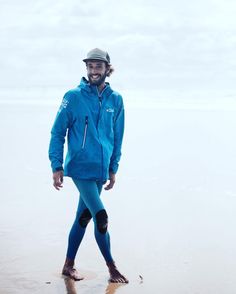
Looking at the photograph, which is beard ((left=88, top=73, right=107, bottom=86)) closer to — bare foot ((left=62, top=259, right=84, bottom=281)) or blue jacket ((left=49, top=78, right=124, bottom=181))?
blue jacket ((left=49, top=78, right=124, bottom=181))

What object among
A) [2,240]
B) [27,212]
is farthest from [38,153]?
[2,240]

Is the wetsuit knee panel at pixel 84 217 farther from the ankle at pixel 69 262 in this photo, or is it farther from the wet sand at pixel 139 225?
the wet sand at pixel 139 225

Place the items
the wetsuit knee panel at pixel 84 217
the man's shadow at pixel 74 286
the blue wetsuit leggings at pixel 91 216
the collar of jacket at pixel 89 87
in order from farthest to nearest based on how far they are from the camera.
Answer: the wetsuit knee panel at pixel 84 217, the collar of jacket at pixel 89 87, the blue wetsuit leggings at pixel 91 216, the man's shadow at pixel 74 286

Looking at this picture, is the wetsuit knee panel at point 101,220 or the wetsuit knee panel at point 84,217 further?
the wetsuit knee panel at point 84,217

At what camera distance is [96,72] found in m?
5.07

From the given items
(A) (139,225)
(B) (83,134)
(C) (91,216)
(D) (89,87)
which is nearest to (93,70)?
(D) (89,87)

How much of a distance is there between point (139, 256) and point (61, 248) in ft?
2.63

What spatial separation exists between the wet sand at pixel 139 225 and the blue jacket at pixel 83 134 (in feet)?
3.15

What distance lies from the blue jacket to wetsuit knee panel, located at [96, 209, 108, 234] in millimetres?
295

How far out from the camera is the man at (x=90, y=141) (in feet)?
16.2

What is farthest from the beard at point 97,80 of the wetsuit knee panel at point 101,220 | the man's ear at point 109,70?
the wetsuit knee panel at point 101,220

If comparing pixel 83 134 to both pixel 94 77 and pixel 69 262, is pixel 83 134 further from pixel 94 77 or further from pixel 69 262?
pixel 69 262

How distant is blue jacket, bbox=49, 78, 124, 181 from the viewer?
16.2ft

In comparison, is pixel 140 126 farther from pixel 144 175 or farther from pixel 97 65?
pixel 97 65
